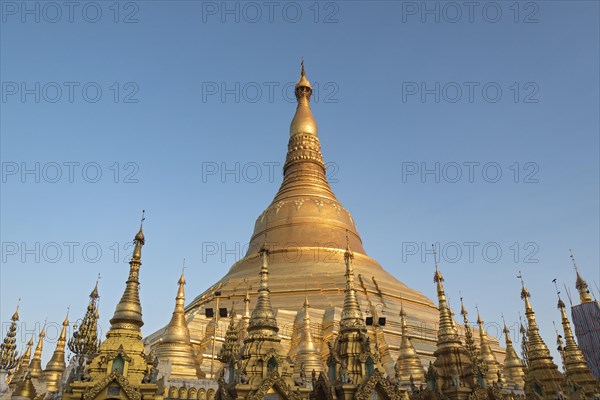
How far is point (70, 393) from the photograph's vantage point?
35.7 feet

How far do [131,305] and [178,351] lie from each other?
1136 cm

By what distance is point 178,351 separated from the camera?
2316 cm

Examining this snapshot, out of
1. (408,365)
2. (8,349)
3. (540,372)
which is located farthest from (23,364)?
(540,372)

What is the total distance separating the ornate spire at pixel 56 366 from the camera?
68.4 feet

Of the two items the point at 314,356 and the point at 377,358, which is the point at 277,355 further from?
the point at 314,356

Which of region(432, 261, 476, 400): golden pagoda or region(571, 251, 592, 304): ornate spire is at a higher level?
region(571, 251, 592, 304): ornate spire

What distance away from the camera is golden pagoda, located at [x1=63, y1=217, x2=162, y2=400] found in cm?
1081

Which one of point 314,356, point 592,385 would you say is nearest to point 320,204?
point 314,356

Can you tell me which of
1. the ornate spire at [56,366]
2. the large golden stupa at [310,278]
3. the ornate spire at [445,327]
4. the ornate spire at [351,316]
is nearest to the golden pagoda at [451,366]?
the ornate spire at [445,327]

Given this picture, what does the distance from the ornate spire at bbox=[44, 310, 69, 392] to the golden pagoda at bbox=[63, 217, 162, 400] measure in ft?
33.9

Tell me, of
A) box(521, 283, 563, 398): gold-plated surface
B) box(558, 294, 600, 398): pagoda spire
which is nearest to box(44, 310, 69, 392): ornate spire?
box(521, 283, 563, 398): gold-plated surface

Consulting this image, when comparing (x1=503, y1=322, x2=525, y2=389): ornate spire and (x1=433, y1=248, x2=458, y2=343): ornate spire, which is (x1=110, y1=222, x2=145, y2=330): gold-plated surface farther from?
(x1=503, y1=322, x2=525, y2=389): ornate spire

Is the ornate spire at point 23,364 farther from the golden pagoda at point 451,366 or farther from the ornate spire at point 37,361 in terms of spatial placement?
the golden pagoda at point 451,366

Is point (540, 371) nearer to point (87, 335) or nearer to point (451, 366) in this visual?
point (451, 366)
